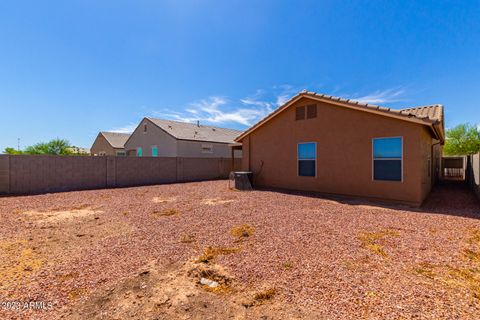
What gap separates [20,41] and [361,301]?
560 inches

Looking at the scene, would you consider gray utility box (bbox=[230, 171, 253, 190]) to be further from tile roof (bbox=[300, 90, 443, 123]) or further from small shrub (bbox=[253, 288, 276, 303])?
small shrub (bbox=[253, 288, 276, 303])

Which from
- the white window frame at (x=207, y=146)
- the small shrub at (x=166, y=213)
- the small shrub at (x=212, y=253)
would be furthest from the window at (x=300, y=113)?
the white window frame at (x=207, y=146)

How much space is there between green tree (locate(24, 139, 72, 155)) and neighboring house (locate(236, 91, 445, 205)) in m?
26.9

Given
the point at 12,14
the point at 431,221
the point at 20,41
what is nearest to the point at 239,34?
the point at 12,14

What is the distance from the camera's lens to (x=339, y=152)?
8.73m

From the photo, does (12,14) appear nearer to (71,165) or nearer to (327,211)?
(71,165)

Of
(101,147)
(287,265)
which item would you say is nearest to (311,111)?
(287,265)

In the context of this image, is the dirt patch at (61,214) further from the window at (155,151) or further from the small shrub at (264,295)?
the window at (155,151)

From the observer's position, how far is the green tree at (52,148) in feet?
83.5

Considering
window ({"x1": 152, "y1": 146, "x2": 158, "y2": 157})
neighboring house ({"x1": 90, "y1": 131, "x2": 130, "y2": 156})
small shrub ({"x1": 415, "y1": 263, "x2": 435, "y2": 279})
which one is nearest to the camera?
small shrub ({"x1": 415, "y1": 263, "x2": 435, "y2": 279})

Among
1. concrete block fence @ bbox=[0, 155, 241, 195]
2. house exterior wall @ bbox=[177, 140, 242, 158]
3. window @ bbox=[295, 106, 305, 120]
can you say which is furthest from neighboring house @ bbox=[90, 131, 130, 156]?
window @ bbox=[295, 106, 305, 120]

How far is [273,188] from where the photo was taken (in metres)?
11.1

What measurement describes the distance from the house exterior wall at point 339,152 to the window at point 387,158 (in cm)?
14

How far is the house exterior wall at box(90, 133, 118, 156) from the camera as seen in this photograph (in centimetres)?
2838
